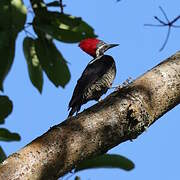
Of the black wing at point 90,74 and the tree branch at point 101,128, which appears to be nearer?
the tree branch at point 101,128

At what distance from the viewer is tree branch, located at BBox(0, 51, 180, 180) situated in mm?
1802

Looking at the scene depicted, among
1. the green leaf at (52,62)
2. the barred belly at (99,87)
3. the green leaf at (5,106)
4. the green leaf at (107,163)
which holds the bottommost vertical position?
the green leaf at (107,163)

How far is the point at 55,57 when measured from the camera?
2230 millimetres

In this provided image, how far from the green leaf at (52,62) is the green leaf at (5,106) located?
0.22 m

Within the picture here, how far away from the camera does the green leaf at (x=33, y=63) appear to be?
223 centimetres

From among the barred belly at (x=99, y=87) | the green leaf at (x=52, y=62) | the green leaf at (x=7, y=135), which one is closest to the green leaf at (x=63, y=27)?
the green leaf at (x=52, y=62)

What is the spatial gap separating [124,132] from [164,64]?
1.67 feet

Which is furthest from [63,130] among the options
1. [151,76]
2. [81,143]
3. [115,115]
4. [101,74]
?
[101,74]

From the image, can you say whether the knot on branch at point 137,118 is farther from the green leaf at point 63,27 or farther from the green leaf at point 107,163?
the green leaf at point 63,27

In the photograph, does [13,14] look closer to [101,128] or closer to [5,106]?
[5,106]

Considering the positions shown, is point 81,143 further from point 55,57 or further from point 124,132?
point 55,57

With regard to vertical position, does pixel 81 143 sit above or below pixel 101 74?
below

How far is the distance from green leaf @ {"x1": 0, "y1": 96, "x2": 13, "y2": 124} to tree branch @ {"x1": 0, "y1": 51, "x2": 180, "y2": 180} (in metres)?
0.29

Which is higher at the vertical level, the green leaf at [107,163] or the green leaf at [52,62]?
the green leaf at [52,62]
